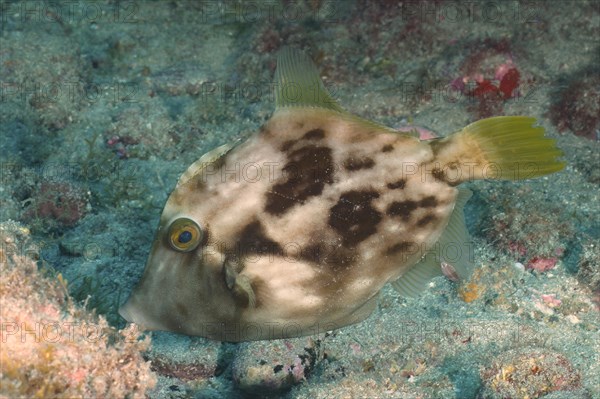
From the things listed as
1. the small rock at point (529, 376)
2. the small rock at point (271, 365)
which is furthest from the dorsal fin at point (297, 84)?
the small rock at point (529, 376)

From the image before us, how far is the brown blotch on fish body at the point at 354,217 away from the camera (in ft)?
9.70

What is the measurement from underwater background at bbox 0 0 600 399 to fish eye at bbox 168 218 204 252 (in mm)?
552

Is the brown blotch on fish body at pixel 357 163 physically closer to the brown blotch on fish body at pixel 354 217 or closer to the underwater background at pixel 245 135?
the brown blotch on fish body at pixel 354 217

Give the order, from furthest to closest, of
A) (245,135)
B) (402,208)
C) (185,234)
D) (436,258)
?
(245,135) → (436,258) → (402,208) → (185,234)

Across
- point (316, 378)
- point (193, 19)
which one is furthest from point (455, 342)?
point (193, 19)

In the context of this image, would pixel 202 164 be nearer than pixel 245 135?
Yes

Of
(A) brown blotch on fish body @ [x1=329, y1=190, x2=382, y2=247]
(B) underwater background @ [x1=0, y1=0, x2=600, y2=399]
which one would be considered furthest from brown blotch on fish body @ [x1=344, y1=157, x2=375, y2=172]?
(B) underwater background @ [x1=0, y1=0, x2=600, y2=399]

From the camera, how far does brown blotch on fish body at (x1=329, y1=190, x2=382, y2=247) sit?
2957mm

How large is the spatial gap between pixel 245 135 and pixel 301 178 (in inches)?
138

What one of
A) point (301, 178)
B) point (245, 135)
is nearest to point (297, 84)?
point (301, 178)

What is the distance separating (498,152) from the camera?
3068 millimetres

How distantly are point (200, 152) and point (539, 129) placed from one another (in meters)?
4.10

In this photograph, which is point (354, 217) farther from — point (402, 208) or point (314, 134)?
point (314, 134)

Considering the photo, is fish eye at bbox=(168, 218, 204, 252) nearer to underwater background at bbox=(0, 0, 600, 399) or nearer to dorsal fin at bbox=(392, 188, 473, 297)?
underwater background at bbox=(0, 0, 600, 399)
